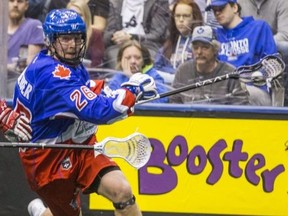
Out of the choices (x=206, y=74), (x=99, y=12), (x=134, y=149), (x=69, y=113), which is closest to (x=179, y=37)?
(x=206, y=74)

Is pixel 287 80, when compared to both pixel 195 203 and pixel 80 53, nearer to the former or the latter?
pixel 195 203

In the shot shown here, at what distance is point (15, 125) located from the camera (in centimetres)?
601

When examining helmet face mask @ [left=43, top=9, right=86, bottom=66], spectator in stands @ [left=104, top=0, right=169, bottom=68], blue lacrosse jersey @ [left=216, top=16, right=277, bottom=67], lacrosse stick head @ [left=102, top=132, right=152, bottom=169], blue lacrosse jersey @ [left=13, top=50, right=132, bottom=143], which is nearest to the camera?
→ blue lacrosse jersey @ [left=13, top=50, right=132, bottom=143]

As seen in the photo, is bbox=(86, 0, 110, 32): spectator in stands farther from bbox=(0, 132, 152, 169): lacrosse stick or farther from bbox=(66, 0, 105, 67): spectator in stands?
bbox=(0, 132, 152, 169): lacrosse stick

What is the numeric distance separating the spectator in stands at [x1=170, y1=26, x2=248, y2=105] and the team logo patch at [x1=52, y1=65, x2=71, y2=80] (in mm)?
1804

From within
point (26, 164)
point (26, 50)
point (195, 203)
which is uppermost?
point (26, 50)

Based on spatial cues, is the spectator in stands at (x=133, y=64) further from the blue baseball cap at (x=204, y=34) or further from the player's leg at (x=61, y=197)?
the player's leg at (x=61, y=197)

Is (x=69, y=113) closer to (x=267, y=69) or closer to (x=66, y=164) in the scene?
(x=66, y=164)

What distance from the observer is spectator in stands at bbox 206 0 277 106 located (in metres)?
7.43

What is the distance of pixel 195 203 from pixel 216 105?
0.73m

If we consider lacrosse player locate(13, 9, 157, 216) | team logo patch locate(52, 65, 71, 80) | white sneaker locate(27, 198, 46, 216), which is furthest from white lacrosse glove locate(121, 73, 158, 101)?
white sneaker locate(27, 198, 46, 216)

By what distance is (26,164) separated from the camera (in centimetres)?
620

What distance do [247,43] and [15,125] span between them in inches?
86.1

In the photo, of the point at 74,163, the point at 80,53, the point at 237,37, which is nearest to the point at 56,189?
the point at 74,163
